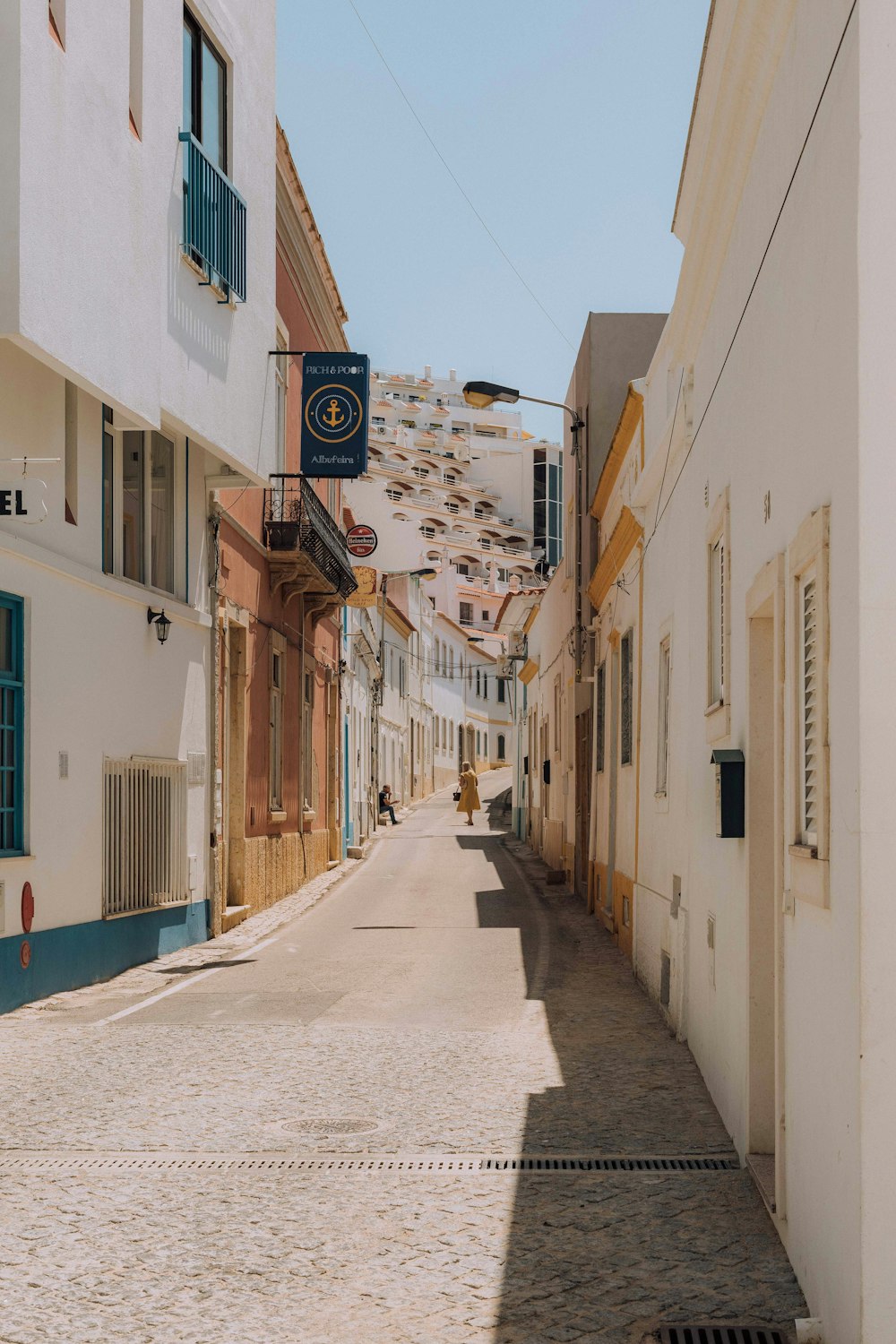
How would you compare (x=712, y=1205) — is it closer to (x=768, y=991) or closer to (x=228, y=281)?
(x=768, y=991)

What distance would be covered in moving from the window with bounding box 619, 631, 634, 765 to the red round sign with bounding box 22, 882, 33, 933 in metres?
6.70

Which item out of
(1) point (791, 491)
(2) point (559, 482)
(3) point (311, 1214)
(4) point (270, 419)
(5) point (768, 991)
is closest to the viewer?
(1) point (791, 491)

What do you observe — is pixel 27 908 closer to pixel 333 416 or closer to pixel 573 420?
pixel 333 416

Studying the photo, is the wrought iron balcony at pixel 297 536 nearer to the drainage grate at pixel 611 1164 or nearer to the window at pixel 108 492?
the window at pixel 108 492

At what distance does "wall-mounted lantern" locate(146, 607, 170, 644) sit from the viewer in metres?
14.3

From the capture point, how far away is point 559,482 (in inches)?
3831

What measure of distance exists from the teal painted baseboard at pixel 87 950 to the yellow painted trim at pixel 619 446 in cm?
679

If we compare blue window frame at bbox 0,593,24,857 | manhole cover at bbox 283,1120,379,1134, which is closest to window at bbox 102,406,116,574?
blue window frame at bbox 0,593,24,857

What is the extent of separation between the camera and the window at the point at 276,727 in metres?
21.1

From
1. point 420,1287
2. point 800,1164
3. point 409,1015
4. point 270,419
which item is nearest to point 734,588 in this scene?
point 800,1164

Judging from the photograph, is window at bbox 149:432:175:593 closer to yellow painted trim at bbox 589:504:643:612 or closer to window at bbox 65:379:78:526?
window at bbox 65:379:78:526

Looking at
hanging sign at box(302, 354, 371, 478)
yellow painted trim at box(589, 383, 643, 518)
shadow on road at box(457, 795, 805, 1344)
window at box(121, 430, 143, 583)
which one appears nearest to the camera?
shadow on road at box(457, 795, 805, 1344)

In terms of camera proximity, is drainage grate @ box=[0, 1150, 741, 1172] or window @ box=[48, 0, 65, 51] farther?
window @ box=[48, 0, 65, 51]

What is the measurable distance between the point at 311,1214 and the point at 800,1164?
1981 millimetres
